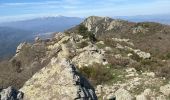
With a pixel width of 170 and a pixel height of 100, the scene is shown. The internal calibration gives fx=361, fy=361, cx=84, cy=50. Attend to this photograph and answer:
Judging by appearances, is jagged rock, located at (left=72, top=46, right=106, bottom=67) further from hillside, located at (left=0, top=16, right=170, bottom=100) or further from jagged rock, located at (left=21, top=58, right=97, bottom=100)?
jagged rock, located at (left=21, top=58, right=97, bottom=100)

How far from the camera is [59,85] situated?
946cm

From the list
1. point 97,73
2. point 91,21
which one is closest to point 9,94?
point 97,73

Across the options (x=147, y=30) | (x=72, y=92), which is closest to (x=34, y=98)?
(x=72, y=92)

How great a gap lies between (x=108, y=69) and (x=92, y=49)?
4755mm

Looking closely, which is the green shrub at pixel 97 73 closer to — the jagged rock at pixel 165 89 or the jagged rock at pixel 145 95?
the jagged rock at pixel 145 95

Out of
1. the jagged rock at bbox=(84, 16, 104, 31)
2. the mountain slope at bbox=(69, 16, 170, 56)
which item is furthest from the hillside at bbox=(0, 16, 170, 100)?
the jagged rock at bbox=(84, 16, 104, 31)

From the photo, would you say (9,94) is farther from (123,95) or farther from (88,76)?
(88,76)

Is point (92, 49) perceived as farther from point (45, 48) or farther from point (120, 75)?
point (45, 48)

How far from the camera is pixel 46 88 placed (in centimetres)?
962

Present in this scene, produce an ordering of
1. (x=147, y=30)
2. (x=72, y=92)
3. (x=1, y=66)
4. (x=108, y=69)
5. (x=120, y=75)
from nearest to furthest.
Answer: (x=72, y=92), (x=120, y=75), (x=108, y=69), (x=1, y=66), (x=147, y=30)

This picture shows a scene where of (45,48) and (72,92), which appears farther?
(45,48)

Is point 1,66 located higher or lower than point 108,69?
lower

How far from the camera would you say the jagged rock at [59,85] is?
9.24m

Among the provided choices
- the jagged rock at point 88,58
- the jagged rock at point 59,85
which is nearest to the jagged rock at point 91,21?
the jagged rock at point 88,58
